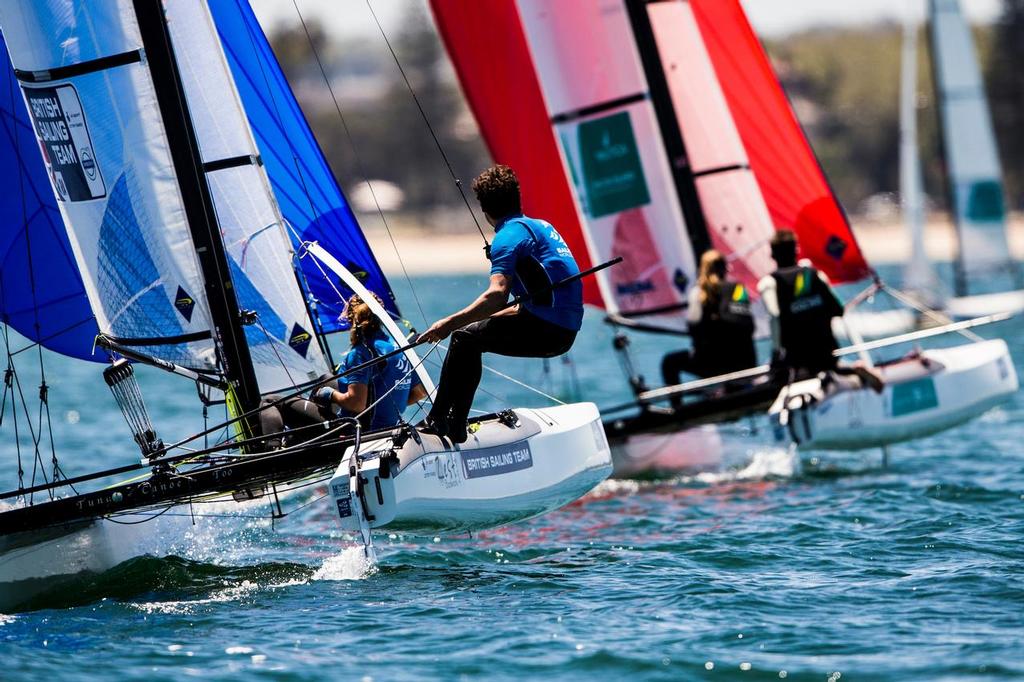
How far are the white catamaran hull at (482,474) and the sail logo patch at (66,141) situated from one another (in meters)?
1.97

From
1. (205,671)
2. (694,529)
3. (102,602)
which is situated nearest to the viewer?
(205,671)

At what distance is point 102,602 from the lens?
6426mm

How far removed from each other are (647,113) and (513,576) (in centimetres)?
505

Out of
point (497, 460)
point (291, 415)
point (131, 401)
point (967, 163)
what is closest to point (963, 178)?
point (967, 163)

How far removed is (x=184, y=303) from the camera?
7.22m

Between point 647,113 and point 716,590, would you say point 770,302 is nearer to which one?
point 647,113

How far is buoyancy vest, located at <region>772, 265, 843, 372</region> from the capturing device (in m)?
9.12

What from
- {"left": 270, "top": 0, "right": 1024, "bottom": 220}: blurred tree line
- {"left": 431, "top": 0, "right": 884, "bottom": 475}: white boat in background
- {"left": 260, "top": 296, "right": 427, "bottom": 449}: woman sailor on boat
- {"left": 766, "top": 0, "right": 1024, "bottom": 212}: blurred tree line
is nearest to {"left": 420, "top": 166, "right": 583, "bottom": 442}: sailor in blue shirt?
{"left": 260, "top": 296, "right": 427, "bottom": 449}: woman sailor on boat

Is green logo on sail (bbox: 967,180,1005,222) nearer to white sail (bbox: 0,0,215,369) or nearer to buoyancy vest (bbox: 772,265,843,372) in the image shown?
A: buoyancy vest (bbox: 772,265,843,372)

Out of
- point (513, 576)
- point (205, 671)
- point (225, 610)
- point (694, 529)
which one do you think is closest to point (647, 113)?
point (694, 529)

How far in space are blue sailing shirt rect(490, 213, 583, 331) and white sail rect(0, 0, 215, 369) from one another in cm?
177

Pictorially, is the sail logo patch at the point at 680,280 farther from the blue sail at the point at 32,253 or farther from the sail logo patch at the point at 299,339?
the blue sail at the point at 32,253

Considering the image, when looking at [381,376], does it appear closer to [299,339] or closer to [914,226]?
[299,339]

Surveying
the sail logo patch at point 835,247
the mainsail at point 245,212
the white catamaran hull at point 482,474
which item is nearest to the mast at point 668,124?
the sail logo patch at point 835,247
